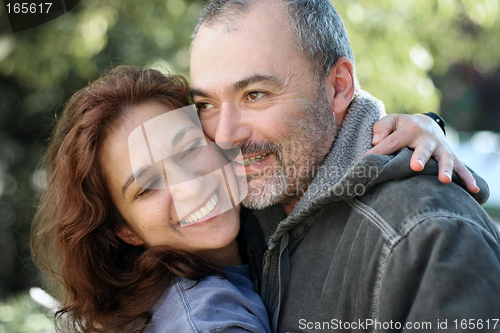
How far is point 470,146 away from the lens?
1118 cm

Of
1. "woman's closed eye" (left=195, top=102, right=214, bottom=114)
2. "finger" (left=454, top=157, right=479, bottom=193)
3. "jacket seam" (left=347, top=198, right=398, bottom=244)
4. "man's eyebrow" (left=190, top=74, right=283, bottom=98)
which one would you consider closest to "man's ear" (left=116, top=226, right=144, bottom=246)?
"woman's closed eye" (left=195, top=102, right=214, bottom=114)

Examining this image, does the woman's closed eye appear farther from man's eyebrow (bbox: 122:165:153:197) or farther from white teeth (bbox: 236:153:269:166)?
man's eyebrow (bbox: 122:165:153:197)

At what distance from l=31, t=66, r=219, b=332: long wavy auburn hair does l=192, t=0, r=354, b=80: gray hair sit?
49cm

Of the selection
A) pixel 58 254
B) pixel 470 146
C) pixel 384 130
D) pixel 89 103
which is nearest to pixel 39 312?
pixel 58 254

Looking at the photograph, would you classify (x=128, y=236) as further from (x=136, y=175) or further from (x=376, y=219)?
(x=376, y=219)

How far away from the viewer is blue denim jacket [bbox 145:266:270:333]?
1521 millimetres

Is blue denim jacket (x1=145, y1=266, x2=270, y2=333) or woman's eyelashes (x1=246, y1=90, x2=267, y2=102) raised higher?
woman's eyelashes (x1=246, y1=90, x2=267, y2=102)

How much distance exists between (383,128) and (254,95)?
2.02 feet

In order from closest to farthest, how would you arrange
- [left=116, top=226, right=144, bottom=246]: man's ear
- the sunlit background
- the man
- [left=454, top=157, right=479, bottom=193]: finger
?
the man < [left=454, top=157, right=479, bottom=193]: finger < [left=116, top=226, right=144, bottom=246]: man's ear < the sunlit background

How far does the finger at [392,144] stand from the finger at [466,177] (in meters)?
0.23

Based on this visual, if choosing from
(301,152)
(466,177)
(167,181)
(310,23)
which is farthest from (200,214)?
(466,177)

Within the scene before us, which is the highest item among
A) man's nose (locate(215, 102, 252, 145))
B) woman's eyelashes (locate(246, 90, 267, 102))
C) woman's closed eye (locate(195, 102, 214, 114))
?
woman's eyelashes (locate(246, 90, 267, 102))

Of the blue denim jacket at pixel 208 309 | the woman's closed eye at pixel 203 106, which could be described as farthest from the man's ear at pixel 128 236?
the woman's closed eye at pixel 203 106

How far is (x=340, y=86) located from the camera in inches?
81.4
